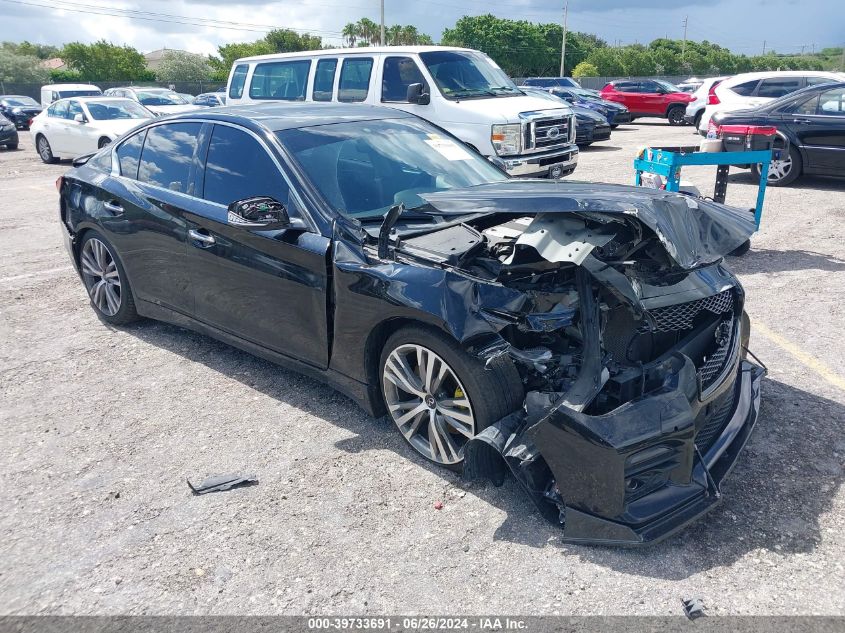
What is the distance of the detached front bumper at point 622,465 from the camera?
2754 millimetres

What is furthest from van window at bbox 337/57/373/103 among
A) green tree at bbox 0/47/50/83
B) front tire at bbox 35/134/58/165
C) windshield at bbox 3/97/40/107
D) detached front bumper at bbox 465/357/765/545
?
green tree at bbox 0/47/50/83

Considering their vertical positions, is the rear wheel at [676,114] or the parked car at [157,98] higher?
the parked car at [157,98]

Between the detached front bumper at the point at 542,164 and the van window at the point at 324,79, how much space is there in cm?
298

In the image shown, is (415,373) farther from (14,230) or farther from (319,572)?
(14,230)

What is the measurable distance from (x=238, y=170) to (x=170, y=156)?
2.67ft

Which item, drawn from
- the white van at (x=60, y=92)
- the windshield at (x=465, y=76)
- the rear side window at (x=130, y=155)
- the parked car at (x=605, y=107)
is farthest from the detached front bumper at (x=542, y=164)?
the white van at (x=60, y=92)

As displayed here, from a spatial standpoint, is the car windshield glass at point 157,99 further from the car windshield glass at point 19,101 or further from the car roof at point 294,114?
the car roof at point 294,114

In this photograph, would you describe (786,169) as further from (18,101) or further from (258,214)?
(18,101)

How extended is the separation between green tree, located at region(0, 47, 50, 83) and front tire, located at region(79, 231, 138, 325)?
5512 cm

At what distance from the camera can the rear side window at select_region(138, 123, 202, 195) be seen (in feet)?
15.2

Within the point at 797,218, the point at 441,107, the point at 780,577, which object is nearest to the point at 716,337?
the point at 780,577

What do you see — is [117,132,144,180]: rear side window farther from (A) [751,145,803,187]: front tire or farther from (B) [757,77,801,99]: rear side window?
(B) [757,77,801,99]: rear side window

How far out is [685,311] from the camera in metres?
3.41

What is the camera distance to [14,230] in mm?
9445
